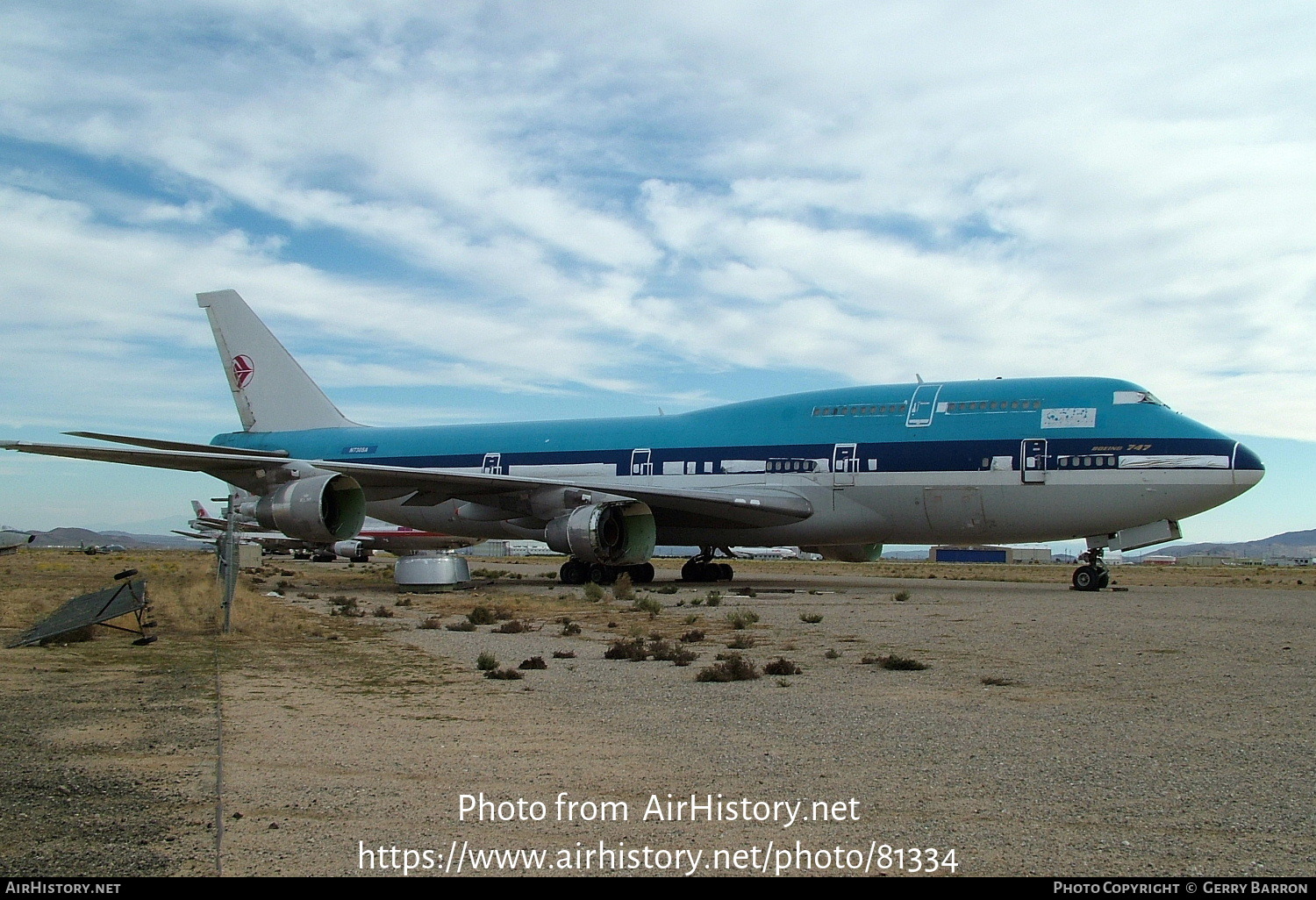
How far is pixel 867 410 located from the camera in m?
22.4

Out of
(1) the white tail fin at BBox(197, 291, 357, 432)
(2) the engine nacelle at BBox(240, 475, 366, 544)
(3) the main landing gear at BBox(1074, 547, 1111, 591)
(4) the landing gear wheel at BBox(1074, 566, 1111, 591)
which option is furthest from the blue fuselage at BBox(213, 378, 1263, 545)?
(1) the white tail fin at BBox(197, 291, 357, 432)

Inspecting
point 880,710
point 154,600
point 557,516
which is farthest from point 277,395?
point 880,710

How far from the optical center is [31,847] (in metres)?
3.96

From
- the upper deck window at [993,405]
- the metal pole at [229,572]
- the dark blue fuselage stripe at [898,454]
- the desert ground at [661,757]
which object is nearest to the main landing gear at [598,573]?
the dark blue fuselage stripe at [898,454]

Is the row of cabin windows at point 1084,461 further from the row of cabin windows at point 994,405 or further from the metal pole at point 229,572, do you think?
the metal pole at point 229,572

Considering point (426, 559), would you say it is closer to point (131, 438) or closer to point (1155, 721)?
point (131, 438)

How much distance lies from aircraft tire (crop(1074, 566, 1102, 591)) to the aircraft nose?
11.8 feet

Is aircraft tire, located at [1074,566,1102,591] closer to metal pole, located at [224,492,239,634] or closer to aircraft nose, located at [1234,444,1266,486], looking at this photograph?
aircraft nose, located at [1234,444,1266,486]

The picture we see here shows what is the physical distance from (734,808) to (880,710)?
295cm

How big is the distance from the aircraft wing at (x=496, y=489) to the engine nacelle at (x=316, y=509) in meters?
0.47

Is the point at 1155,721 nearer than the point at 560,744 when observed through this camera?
No

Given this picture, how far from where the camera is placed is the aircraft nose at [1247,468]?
19062mm

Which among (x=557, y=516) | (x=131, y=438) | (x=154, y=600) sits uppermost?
(x=131, y=438)

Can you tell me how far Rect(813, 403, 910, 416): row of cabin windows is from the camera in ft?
71.9
